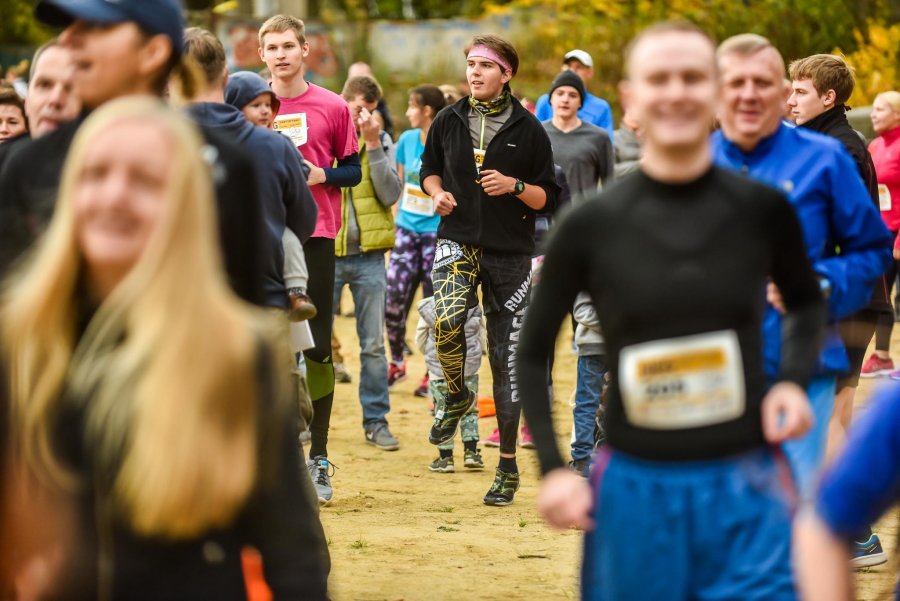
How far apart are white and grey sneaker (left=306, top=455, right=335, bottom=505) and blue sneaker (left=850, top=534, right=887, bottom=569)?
277 centimetres

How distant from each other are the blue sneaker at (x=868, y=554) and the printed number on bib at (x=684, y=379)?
11.7ft

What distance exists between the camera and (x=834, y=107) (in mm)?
7172

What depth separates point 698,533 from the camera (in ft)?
10.7

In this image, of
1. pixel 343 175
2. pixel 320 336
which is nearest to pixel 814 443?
pixel 320 336

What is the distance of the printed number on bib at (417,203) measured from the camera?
1084cm

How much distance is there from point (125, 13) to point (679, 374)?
5.12 feet

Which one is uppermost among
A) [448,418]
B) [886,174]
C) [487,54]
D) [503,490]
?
[487,54]

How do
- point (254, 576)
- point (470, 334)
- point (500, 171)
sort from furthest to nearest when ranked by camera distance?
point (470, 334)
point (500, 171)
point (254, 576)

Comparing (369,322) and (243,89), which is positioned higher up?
(243,89)

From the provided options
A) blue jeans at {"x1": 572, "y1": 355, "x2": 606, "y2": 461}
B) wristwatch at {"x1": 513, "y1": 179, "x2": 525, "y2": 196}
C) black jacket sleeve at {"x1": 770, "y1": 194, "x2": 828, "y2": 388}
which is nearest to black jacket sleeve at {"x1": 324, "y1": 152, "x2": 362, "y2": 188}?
wristwatch at {"x1": 513, "y1": 179, "x2": 525, "y2": 196}

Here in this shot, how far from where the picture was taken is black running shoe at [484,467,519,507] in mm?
7977

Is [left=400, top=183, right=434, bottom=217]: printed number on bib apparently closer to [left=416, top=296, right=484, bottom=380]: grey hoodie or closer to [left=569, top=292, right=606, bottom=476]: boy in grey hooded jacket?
[left=416, top=296, right=484, bottom=380]: grey hoodie

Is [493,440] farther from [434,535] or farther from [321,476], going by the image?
[434,535]

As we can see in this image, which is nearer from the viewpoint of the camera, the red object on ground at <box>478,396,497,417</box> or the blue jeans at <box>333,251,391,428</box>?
the blue jeans at <box>333,251,391,428</box>
